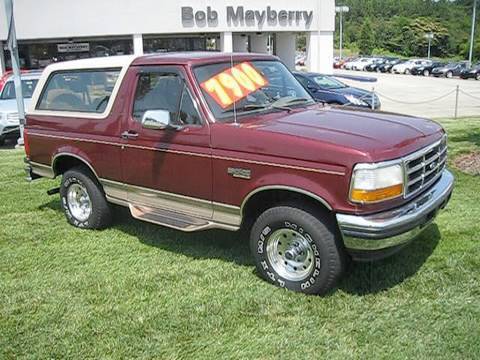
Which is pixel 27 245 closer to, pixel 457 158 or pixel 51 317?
pixel 51 317

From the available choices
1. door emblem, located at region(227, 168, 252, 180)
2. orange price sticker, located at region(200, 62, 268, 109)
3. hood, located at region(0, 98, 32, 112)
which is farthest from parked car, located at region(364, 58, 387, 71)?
door emblem, located at region(227, 168, 252, 180)

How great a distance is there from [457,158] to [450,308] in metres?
5.36

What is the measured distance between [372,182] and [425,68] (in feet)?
175

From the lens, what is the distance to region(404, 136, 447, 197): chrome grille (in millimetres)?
4116

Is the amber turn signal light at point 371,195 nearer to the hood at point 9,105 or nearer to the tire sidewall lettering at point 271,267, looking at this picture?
the tire sidewall lettering at point 271,267

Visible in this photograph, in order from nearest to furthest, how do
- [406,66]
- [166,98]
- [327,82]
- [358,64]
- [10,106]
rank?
1. [166,98]
2. [10,106]
3. [327,82]
4. [406,66]
5. [358,64]

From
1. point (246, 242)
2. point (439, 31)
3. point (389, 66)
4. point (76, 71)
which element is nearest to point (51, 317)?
point (246, 242)

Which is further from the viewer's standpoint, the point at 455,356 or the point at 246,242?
the point at 246,242

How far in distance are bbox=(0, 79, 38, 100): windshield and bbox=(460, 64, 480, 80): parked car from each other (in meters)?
40.1

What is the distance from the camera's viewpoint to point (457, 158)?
350 inches

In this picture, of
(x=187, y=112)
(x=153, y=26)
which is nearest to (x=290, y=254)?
(x=187, y=112)

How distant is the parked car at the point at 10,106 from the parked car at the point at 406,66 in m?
48.2

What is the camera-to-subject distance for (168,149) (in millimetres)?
4953

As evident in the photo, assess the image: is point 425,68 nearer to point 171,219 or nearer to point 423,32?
point 423,32
